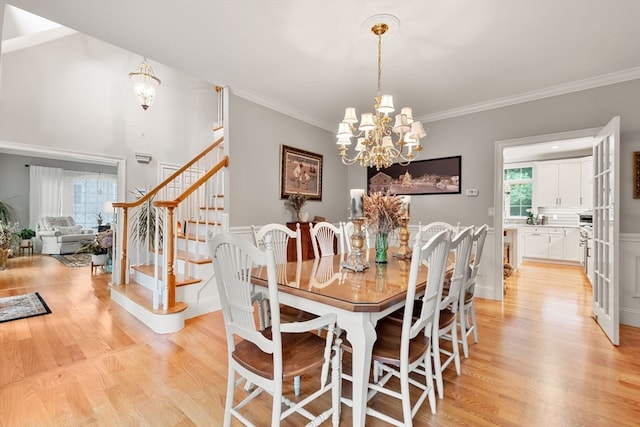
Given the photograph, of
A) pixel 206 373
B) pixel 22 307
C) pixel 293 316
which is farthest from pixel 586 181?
pixel 22 307

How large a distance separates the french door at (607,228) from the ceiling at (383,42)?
0.74 metres

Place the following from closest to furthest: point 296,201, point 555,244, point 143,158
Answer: point 296,201
point 143,158
point 555,244

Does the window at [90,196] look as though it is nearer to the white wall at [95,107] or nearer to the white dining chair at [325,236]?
the white wall at [95,107]

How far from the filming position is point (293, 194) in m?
4.11

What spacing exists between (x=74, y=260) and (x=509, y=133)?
8.44 m

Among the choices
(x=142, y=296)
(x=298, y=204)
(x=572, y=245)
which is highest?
(x=298, y=204)

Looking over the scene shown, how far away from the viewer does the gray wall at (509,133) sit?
2953mm

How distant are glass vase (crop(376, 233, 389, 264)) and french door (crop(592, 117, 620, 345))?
6.73 ft

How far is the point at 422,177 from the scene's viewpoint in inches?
170

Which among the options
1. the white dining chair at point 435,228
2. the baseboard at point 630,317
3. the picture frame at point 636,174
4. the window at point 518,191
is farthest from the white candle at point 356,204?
the window at point 518,191

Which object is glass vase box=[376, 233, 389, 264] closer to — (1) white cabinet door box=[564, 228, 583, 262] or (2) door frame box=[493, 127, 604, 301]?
(2) door frame box=[493, 127, 604, 301]

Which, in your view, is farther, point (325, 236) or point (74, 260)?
point (74, 260)

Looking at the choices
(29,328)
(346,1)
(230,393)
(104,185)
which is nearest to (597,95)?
(346,1)

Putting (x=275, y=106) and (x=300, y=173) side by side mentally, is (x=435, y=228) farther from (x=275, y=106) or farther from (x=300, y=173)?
(x=275, y=106)
